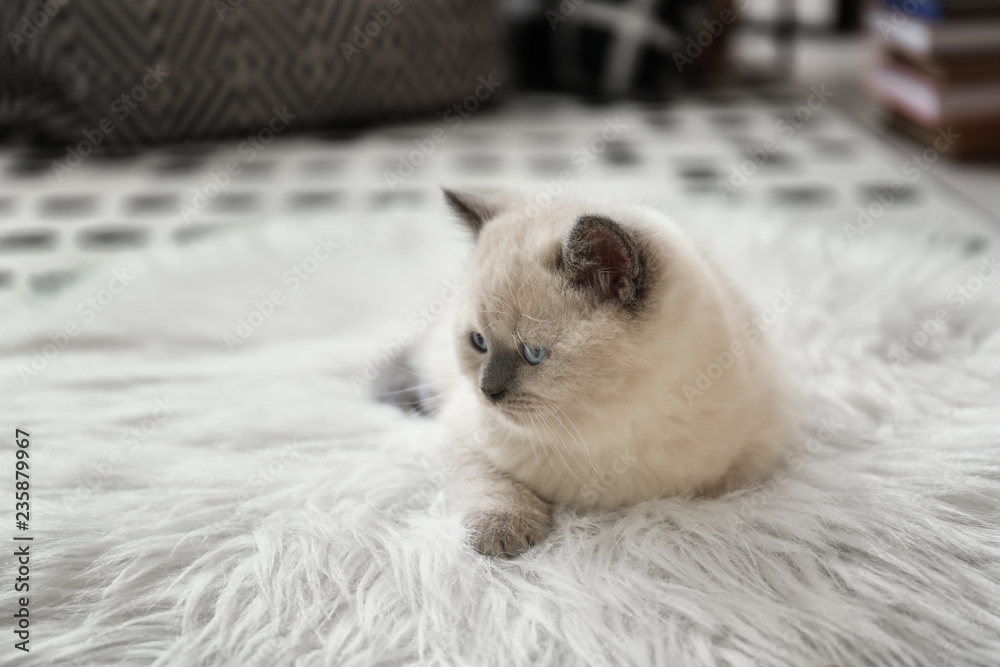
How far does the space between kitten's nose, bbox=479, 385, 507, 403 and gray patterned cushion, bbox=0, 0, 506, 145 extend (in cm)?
140

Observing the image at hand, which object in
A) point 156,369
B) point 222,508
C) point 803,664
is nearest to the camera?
point 803,664

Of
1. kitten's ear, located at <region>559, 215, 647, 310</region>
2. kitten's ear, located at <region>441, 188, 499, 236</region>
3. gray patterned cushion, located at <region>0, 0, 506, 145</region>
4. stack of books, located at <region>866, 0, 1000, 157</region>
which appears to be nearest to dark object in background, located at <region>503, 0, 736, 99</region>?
gray patterned cushion, located at <region>0, 0, 506, 145</region>

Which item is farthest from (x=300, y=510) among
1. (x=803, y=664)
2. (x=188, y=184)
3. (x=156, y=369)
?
(x=188, y=184)

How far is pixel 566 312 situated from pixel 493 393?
11cm

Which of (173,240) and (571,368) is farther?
(173,240)

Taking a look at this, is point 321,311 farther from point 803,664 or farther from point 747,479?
point 803,664

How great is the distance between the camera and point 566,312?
79 cm

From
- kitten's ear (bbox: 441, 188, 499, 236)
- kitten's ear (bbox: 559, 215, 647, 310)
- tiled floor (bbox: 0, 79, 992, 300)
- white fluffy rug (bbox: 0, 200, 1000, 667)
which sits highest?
kitten's ear (bbox: 559, 215, 647, 310)

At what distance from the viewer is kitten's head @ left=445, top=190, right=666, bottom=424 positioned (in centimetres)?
76

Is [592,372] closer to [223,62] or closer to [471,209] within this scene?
[471,209]

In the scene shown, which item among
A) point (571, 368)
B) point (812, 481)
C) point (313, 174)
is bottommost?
point (313, 174)

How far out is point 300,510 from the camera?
0.89 meters

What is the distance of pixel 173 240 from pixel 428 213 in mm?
509

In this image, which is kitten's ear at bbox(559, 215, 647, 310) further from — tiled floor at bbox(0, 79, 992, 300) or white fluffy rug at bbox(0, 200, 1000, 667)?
tiled floor at bbox(0, 79, 992, 300)
